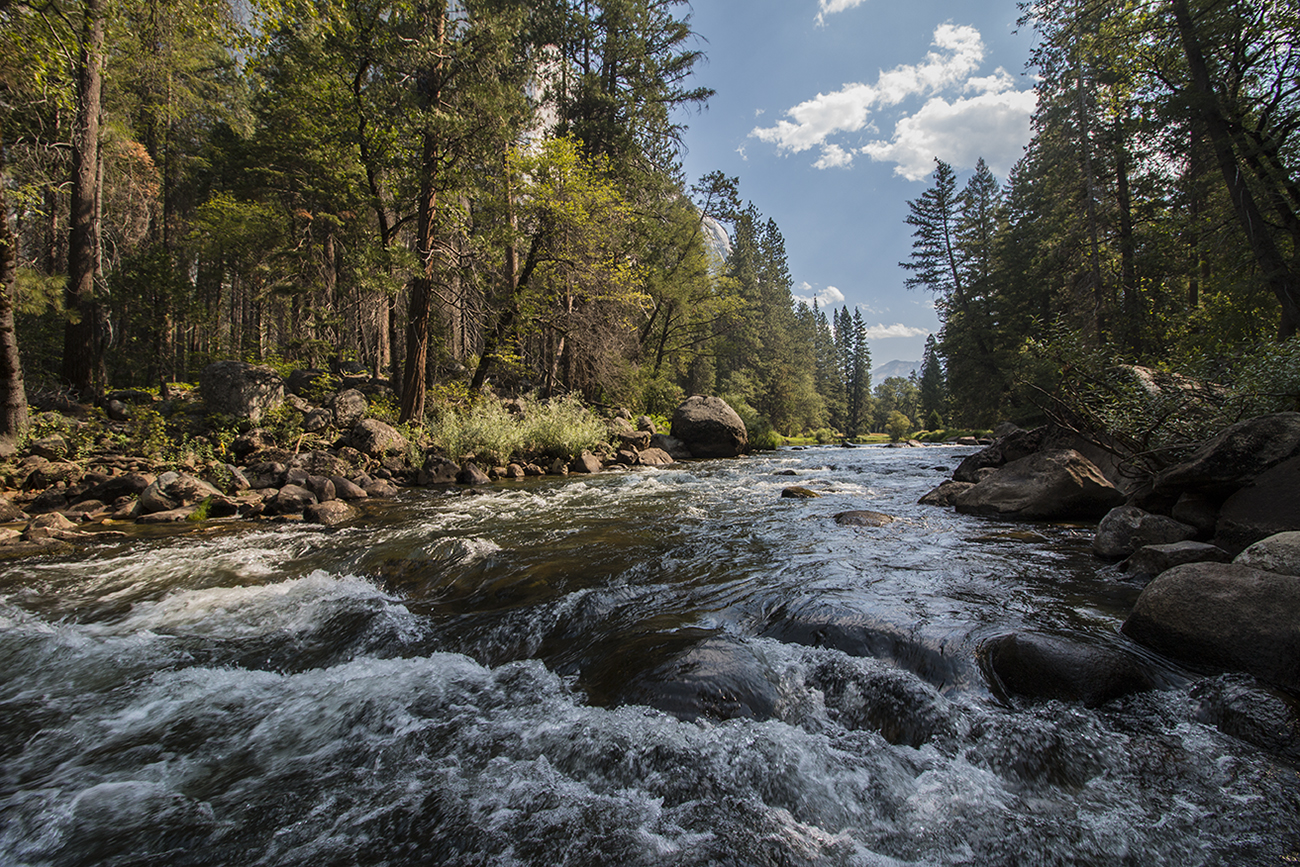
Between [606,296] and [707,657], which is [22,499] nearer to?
[707,657]

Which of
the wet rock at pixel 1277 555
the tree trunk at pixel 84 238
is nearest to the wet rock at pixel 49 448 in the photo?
the tree trunk at pixel 84 238

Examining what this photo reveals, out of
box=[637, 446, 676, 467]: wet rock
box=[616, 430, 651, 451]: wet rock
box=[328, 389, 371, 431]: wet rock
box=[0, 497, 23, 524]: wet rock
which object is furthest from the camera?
box=[616, 430, 651, 451]: wet rock

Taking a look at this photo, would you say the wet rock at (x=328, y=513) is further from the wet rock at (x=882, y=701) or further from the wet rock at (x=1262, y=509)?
the wet rock at (x=1262, y=509)

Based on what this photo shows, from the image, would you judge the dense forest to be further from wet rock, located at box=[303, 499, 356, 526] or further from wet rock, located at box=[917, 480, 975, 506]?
wet rock, located at box=[303, 499, 356, 526]

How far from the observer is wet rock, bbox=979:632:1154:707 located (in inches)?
113

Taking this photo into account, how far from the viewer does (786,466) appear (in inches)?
658

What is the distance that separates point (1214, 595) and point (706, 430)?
1882cm

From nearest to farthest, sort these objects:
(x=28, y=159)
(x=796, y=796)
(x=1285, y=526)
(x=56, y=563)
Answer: (x=796, y=796) < (x=1285, y=526) < (x=56, y=563) < (x=28, y=159)

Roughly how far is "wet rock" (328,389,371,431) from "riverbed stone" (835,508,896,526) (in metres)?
11.0

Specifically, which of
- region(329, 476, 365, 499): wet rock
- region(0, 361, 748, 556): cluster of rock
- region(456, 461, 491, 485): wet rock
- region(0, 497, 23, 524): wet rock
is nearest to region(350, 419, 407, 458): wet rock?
region(0, 361, 748, 556): cluster of rock

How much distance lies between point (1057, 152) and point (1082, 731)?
27.9 meters

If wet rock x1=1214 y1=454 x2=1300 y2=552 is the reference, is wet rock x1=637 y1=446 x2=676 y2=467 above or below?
below

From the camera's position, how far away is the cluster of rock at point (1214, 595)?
2758 mm

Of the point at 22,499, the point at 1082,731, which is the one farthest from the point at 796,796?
the point at 22,499
